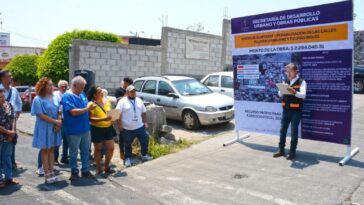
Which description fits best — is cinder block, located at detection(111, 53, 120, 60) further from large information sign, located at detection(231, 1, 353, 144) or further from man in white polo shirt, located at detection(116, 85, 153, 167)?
man in white polo shirt, located at detection(116, 85, 153, 167)

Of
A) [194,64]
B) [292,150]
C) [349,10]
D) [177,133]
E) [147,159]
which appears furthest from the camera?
[194,64]

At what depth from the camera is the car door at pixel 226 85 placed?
12.9 m

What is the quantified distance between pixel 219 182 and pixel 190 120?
4.49 m

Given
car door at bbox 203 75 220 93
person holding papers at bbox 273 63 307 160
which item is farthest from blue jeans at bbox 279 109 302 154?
car door at bbox 203 75 220 93

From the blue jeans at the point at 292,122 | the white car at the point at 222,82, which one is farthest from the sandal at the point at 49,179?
the white car at the point at 222,82

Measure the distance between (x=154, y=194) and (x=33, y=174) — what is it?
2539 millimetres

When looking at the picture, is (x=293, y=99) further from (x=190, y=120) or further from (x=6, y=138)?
(x=6, y=138)

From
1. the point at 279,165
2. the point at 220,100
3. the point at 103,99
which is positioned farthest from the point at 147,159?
the point at 220,100

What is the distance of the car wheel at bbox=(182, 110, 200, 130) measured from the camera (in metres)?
10.5

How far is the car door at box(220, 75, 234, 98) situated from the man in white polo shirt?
6.03m

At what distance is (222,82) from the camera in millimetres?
13289

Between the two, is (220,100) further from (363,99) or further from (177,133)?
(363,99)

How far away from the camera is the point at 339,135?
6.96 meters

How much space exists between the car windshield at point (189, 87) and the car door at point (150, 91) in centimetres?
71
